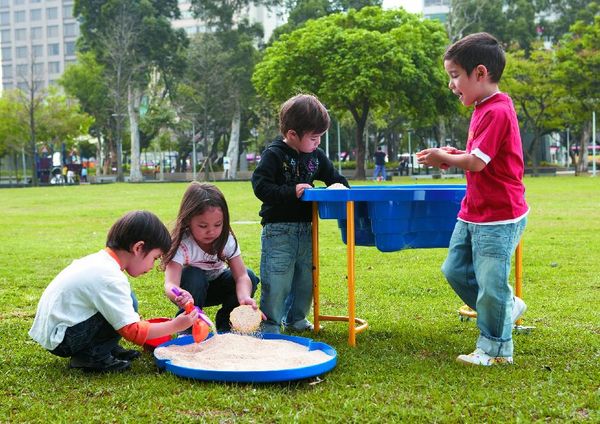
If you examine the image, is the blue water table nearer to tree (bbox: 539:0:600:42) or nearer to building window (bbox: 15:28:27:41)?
tree (bbox: 539:0:600:42)

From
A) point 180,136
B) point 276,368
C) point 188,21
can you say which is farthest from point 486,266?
point 188,21

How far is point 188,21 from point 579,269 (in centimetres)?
9100

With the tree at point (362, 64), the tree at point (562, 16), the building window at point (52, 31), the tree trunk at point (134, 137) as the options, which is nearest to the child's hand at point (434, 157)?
the tree at point (362, 64)

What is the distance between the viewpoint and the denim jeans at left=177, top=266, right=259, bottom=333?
13.7ft

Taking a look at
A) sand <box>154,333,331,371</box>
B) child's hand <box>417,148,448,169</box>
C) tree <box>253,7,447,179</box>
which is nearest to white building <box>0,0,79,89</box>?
tree <box>253,7,447,179</box>

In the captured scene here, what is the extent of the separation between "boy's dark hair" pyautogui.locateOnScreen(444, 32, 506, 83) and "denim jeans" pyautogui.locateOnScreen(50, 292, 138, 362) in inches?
82.0

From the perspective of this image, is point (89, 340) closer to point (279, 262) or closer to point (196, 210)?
point (196, 210)

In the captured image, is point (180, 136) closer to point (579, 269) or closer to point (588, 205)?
point (588, 205)

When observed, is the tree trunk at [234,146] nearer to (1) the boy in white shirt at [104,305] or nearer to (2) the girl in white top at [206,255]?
(2) the girl in white top at [206,255]

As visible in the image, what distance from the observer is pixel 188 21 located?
93438 millimetres

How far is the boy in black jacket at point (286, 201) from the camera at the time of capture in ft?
13.9

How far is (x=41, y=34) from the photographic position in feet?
330

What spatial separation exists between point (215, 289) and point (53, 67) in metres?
102

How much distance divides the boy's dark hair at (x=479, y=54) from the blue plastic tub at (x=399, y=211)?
0.63m
